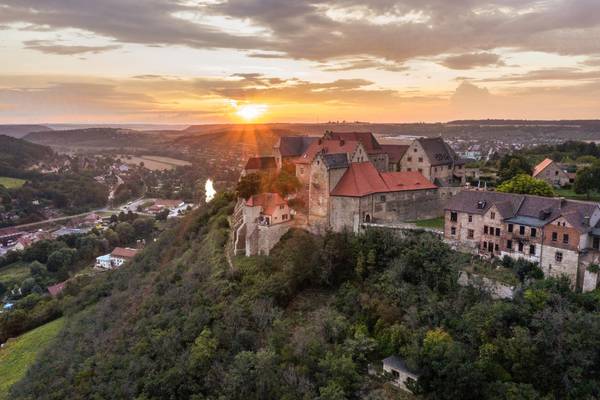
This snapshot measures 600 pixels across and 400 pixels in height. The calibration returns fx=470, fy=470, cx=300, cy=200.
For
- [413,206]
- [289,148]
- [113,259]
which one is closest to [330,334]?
[413,206]

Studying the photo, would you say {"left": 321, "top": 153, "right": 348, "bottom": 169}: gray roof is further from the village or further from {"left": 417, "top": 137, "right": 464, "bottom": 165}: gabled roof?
{"left": 417, "top": 137, "right": 464, "bottom": 165}: gabled roof

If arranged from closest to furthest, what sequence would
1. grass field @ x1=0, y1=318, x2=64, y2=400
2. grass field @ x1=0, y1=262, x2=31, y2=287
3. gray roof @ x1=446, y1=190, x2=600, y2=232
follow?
1. gray roof @ x1=446, y1=190, x2=600, y2=232
2. grass field @ x1=0, y1=318, x2=64, y2=400
3. grass field @ x1=0, y1=262, x2=31, y2=287

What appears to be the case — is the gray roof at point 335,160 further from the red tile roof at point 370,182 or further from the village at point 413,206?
the red tile roof at point 370,182

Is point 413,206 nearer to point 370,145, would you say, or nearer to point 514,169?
point 370,145

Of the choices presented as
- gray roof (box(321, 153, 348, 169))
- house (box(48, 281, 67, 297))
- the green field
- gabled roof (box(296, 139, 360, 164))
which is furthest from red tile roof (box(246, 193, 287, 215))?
the green field

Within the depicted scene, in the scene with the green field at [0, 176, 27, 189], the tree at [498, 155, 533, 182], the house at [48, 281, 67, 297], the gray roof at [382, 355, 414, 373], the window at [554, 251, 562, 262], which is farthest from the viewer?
the green field at [0, 176, 27, 189]

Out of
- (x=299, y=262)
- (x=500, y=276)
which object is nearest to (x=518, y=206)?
(x=500, y=276)
